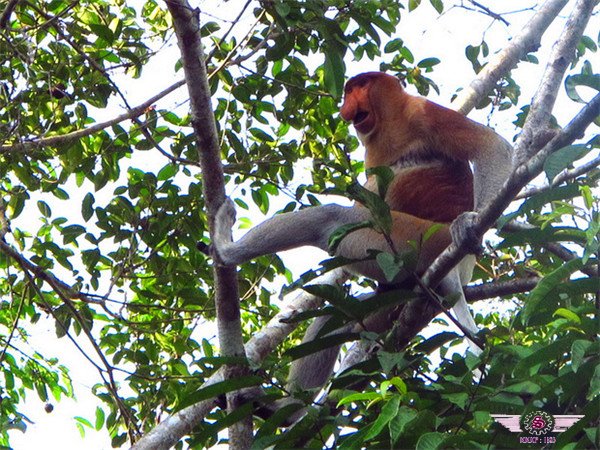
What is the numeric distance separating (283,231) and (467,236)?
1.02 metres

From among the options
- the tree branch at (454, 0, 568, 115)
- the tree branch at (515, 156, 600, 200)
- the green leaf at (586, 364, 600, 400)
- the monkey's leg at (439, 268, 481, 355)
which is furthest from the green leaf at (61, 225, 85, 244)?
the green leaf at (586, 364, 600, 400)

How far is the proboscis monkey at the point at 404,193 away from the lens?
3633mm

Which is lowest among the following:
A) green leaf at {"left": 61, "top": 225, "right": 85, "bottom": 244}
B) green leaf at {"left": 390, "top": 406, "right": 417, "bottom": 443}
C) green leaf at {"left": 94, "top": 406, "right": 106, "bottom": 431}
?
green leaf at {"left": 390, "top": 406, "right": 417, "bottom": 443}

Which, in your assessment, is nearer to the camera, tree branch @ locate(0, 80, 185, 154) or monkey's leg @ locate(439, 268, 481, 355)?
monkey's leg @ locate(439, 268, 481, 355)

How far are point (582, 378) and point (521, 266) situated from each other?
2207 mm

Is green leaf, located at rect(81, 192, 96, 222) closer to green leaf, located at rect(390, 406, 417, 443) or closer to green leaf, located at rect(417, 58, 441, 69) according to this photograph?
green leaf, located at rect(417, 58, 441, 69)

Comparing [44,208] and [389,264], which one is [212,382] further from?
[44,208]

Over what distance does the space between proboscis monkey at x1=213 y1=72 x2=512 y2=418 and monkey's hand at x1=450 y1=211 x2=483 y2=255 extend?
0.09 feet

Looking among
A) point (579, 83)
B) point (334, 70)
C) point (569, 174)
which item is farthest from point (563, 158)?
point (334, 70)

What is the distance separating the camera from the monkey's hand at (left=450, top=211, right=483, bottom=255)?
2.87 m

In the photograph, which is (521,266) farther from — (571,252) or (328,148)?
(328,148)

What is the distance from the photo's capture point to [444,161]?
4066 mm

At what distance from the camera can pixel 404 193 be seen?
13.1 feet

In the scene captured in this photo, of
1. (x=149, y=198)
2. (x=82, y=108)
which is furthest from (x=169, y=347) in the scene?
(x=82, y=108)
